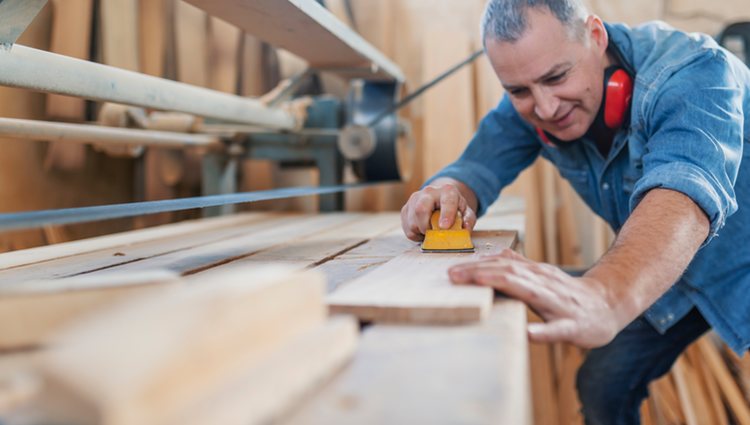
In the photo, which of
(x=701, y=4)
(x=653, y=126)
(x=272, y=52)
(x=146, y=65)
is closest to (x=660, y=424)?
(x=653, y=126)

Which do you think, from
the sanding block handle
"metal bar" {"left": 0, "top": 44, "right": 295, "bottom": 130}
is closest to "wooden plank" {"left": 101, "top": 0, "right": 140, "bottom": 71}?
"metal bar" {"left": 0, "top": 44, "right": 295, "bottom": 130}

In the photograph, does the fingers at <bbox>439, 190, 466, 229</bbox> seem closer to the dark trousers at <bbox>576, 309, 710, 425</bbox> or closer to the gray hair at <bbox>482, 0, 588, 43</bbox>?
the gray hair at <bbox>482, 0, 588, 43</bbox>

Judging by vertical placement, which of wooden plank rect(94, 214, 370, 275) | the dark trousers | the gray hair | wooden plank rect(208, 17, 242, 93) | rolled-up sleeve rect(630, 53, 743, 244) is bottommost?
the dark trousers

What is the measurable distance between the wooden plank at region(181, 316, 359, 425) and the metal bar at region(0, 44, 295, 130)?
110 cm

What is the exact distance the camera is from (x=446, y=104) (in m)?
3.50

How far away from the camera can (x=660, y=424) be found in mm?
2967

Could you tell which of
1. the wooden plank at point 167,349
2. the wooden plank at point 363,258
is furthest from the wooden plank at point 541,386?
the wooden plank at point 167,349

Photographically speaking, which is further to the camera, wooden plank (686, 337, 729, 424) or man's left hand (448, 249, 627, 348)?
wooden plank (686, 337, 729, 424)

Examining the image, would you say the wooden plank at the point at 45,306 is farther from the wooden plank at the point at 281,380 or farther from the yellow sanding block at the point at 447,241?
the yellow sanding block at the point at 447,241

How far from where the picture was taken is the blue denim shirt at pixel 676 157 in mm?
1299

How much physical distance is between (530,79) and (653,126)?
1.12 ft

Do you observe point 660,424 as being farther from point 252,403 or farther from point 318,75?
point 252,403

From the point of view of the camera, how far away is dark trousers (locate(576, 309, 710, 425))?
7.13 ft

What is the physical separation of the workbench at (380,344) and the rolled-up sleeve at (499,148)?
43 cm
